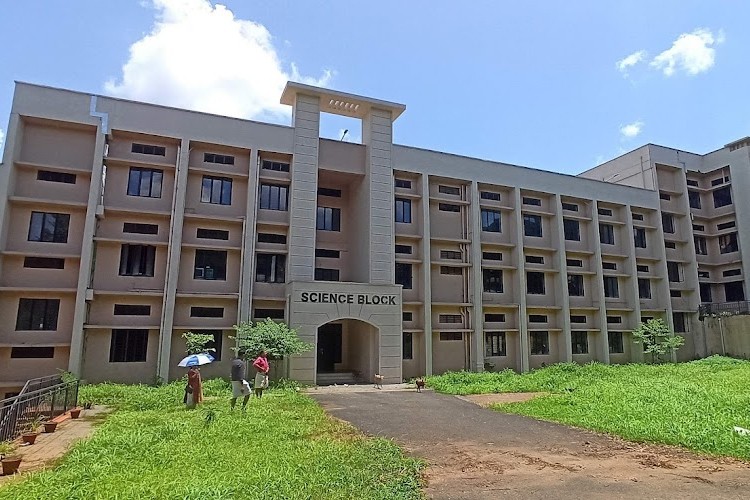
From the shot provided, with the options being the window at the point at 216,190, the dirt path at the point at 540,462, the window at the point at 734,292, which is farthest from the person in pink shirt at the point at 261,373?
the window at the point at 734,292

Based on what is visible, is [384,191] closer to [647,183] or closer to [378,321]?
[378,321]

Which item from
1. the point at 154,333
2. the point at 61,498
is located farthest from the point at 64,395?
the point at 61,498

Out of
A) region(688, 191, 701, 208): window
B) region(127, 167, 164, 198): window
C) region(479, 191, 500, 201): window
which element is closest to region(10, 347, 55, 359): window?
region(127, 167, 164, 198): window

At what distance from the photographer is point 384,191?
22000 mm

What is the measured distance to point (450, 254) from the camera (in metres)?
24.2

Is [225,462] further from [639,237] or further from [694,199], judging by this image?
[694,199]

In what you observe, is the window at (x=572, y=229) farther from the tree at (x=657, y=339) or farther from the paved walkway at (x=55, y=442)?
the paved walkway at (x=55, y=442)

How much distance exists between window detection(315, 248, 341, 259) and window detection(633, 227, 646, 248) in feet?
61.2

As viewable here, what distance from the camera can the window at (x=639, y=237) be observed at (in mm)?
29281

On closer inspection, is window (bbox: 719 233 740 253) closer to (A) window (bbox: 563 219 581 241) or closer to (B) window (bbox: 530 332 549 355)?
(A) window (bbox: 563 219 581 241)

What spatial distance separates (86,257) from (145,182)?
3.83m

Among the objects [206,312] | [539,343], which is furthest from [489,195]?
[206,312]

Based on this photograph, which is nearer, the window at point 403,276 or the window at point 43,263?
the window at point 43,263

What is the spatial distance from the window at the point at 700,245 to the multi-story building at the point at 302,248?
173 inches
